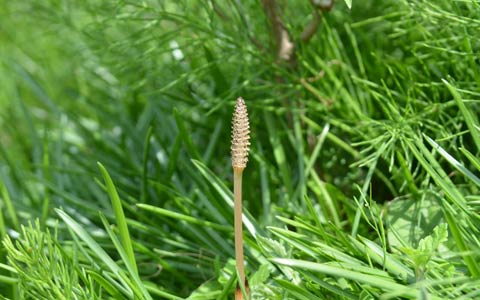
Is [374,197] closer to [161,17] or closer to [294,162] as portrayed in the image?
[294,162]

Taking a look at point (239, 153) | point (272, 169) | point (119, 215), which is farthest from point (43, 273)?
point (272, 169)

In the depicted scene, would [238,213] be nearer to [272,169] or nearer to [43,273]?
[43,273]

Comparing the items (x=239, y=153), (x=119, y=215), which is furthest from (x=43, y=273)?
(x=239, y=153)

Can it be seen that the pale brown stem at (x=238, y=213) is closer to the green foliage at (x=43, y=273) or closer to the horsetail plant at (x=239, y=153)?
the horsetail plant at (x=239, y=153)

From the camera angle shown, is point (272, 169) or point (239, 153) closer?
point (239, 153)

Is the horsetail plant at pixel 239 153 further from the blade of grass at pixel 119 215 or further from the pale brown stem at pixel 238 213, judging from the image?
the blade of grass at pixel 119 215

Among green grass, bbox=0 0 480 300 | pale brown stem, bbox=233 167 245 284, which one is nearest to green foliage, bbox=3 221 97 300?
green grass, bbox=0 0 480 300

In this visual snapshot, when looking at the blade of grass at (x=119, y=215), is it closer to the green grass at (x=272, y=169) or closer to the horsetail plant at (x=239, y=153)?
the green grass at (x=272, y=169)

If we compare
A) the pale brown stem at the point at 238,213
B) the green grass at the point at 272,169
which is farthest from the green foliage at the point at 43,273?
the pale brown stem at the point at 238,213

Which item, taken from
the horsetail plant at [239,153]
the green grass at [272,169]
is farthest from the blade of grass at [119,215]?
the horsetail plant at [239,153]
